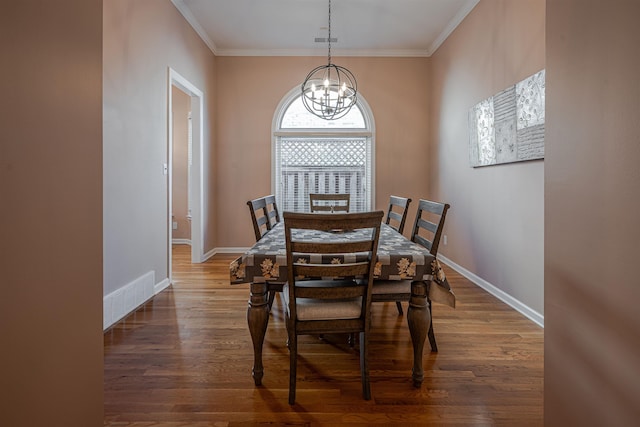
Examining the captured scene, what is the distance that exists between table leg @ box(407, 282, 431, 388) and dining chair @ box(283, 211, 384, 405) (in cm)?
27

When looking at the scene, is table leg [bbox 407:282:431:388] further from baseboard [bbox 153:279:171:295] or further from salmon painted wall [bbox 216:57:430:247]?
salmon painted wall [bbox 216:57:430:247]

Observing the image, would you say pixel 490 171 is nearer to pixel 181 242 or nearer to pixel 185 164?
pixel 185 164

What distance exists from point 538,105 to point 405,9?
212cm

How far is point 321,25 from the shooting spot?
4.38 metres

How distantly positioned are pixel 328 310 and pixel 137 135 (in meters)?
2.31

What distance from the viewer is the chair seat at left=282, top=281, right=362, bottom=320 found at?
5.52ft

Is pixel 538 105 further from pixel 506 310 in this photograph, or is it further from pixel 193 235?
pixel 193 235

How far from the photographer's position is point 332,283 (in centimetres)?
199

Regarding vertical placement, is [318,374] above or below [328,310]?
below

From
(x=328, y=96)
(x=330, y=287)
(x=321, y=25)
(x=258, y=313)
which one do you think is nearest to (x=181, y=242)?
(x=328, y=96)

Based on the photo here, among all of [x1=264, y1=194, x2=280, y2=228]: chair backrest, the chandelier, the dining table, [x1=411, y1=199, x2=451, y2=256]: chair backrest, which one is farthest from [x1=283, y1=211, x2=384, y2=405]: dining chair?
the chandelier
